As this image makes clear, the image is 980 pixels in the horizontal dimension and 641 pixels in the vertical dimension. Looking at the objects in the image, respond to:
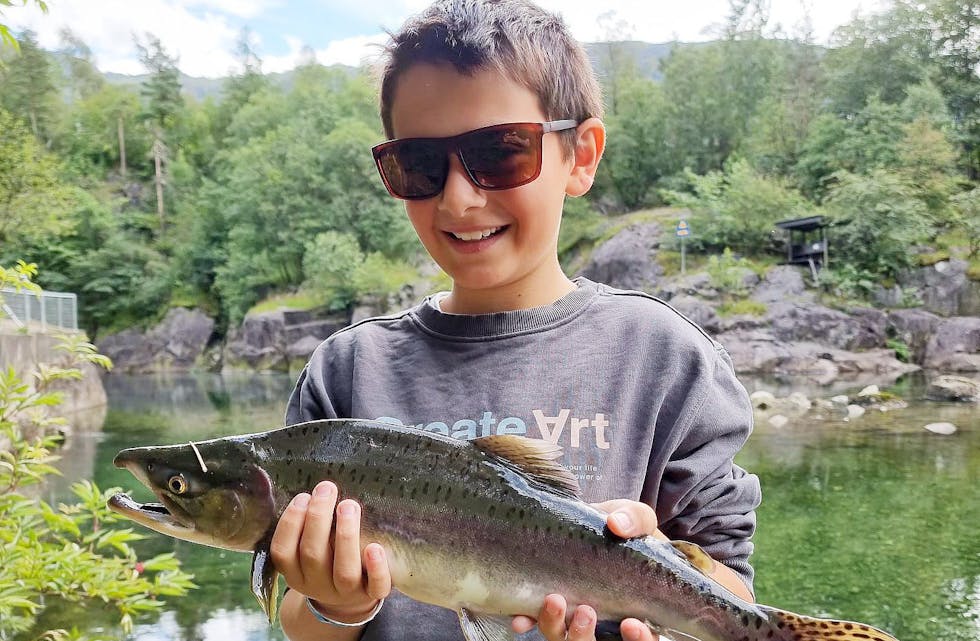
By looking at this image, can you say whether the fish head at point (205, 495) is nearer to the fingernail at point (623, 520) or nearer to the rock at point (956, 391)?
the fingernail at point (623, 520)

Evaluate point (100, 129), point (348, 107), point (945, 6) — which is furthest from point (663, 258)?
point (100, 129)

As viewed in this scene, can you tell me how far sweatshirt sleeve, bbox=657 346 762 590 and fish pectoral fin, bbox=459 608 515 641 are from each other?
528 millimetres

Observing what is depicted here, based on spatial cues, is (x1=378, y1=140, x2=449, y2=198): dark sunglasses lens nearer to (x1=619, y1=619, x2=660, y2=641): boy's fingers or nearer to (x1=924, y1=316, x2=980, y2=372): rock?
(x1=619, y1=619, x2=660, y2=641): boy's fingers

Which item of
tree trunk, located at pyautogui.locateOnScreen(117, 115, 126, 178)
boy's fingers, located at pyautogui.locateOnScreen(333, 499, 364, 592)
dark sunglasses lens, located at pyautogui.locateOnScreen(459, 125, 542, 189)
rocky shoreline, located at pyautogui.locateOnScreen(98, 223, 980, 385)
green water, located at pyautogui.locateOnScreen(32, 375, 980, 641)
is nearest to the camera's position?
boy's fingers, located at pyautogui.locateOnScreen(333, 499, 364, 592)

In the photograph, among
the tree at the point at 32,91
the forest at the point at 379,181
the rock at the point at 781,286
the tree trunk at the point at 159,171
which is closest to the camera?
the rock at the point at 781,286

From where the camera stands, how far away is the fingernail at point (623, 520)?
1507 millimetres

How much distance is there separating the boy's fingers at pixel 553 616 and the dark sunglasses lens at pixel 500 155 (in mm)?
961

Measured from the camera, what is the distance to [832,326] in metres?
26.6

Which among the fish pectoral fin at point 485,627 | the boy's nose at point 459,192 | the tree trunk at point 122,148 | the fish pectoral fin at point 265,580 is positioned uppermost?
the tree trunk at point 122,148

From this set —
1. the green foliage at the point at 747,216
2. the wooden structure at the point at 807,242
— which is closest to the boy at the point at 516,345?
the wooden structure at the point at 807,242

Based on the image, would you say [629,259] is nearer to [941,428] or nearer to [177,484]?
[941,428]

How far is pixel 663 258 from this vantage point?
3247 centimetres

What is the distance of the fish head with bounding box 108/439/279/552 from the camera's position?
1.60 m

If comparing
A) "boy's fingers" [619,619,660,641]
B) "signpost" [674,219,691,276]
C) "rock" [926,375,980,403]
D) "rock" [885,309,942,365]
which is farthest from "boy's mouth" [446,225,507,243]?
"signpost" [674,219,691,276]
